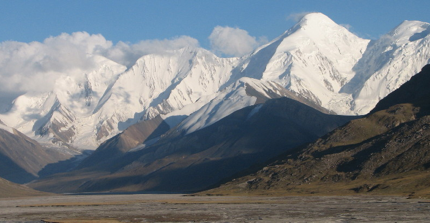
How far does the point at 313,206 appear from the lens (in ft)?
655

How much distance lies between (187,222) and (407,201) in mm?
68530

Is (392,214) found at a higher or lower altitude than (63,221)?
lower

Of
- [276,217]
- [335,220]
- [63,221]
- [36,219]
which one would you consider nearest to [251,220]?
[276,217]

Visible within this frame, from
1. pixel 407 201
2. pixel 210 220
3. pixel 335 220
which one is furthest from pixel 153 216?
pixel 407 201

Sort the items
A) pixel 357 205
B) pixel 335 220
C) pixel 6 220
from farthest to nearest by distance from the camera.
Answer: pixel 357 205 → pixel 6 220 → pixel 335 220

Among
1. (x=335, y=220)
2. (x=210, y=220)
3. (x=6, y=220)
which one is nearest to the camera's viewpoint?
(x=335, y=220)

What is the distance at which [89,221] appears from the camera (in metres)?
172

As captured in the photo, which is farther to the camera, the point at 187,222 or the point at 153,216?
the point at 153,216

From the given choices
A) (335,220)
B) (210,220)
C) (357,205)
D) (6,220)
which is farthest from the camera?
(357,205)

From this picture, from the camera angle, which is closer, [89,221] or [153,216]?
[89,221]

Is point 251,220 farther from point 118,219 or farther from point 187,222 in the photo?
point 118,219

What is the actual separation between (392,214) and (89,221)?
238 ft

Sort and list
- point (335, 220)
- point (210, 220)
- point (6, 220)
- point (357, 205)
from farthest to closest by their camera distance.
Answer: point (357, 205), point (6, 220), point (210, 220), point (335, 220)

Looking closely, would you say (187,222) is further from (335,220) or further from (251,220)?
(335,220)
